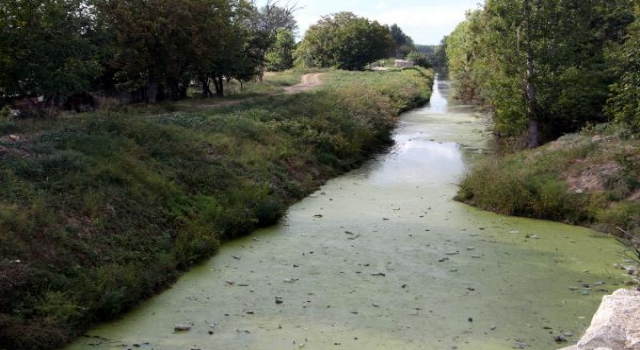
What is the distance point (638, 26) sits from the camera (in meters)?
13.4

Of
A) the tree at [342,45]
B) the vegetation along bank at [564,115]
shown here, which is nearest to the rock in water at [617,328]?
the vegetation along bank at [564,115]

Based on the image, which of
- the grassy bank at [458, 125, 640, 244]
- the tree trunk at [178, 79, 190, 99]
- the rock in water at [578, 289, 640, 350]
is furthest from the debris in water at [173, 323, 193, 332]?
the tree trunk at [178, 79, 190, 99]

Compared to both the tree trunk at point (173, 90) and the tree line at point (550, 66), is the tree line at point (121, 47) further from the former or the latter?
the tree line at point (550, 66)

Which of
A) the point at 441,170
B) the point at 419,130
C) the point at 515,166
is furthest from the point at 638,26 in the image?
the point at 419,130

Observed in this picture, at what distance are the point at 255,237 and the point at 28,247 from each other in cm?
510

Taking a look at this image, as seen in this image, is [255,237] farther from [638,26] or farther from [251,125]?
[638,26]

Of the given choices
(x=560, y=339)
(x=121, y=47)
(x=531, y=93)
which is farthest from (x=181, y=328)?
(x=121, y=47)

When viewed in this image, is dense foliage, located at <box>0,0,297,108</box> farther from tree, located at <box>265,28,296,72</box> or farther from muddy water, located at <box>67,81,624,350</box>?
tree, located at <box>265,28,296,72</box>

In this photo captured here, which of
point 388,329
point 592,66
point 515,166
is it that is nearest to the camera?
point 388,329

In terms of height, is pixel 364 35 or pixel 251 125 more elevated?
pixel 364 35

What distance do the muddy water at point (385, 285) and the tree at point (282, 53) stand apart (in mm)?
59670

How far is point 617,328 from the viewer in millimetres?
6395

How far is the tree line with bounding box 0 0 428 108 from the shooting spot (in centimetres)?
1819

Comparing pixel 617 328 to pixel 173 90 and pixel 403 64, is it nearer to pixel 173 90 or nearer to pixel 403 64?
pixel 173 90
